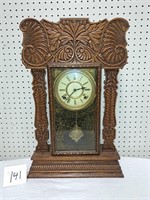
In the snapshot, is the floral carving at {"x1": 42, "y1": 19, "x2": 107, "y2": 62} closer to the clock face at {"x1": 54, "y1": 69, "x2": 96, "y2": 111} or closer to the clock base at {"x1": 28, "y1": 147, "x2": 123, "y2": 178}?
the clock face at {"x1": 54, "y1": 69, "x2": 96, "y2": 111}

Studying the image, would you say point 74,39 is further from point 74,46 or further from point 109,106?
point 109,106

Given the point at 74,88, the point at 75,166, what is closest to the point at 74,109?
the point at 74,88

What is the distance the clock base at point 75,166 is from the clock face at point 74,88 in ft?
0.57

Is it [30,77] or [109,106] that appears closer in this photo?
[109,106]

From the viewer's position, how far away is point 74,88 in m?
0.84

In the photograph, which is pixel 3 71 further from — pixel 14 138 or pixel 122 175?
pixel 122 175

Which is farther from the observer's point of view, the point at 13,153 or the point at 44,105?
the point at 13,153

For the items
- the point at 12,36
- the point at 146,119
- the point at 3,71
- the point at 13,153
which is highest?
the point at 12,36


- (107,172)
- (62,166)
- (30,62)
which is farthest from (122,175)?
(30,62)

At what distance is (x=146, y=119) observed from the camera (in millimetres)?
1082

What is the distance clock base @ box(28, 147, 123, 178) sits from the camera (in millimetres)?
889

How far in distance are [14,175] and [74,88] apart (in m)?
0.34

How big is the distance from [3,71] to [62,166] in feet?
1.39

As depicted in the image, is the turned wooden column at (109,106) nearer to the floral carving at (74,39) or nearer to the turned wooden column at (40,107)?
the floral carving at (74,39)
